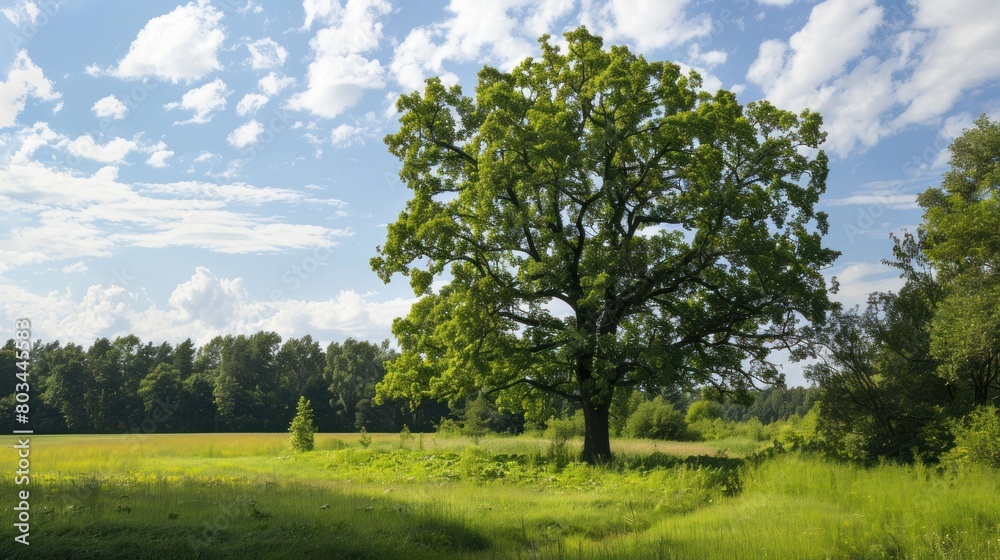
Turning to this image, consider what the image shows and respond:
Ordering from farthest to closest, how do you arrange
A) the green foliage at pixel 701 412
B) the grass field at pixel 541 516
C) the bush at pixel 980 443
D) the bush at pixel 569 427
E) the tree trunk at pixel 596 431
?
the green foliage at pixel 701 412 < the bush at pixel 569 427 < the tree trunk at pixel 596 431 < the bush at pixel 980 443 < the grass field at pixel 541 516

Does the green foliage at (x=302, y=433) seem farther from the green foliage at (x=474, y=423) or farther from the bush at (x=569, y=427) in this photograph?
the bush at (x=569, y=427)

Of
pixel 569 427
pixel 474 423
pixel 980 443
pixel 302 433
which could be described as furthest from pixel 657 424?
pixel 980 443

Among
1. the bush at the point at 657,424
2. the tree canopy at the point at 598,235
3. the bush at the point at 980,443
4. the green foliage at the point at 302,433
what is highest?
the tree canopy at the point at 598,235

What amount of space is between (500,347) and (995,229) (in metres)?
15.9

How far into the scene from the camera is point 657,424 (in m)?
42.3

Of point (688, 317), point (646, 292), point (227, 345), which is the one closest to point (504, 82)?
point (646, 292)

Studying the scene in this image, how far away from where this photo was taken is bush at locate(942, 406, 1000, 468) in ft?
53.2

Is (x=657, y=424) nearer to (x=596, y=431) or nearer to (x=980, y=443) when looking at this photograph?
(x=596, y=431)

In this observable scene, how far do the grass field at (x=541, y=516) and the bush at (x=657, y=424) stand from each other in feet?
79.4

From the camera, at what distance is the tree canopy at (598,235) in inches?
822

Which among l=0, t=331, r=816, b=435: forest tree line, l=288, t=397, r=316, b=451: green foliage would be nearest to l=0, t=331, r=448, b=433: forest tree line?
l=0, t=331, r=816, b=435: forest tree line

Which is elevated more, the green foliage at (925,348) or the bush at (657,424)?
the green foliage at (925,348)

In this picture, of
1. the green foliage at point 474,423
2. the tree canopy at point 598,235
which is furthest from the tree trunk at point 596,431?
the green foliage at point 474,423

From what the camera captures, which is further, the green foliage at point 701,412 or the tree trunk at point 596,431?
the green foliage at point 701,412
